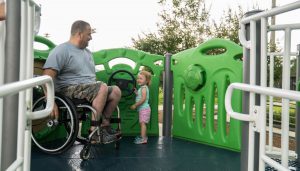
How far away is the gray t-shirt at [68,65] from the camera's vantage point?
9.43 ft

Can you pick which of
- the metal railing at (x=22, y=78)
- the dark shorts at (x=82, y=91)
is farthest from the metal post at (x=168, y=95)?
the metal railing at (x=22, y=78)

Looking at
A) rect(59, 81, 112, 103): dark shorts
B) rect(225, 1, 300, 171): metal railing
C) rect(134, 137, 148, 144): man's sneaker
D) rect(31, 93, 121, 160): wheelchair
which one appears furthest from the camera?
rect(134, 137, 148, 144): man's sneaker

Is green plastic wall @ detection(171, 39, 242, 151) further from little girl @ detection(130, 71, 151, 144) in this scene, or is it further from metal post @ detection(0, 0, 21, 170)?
metal post @ detection(0, 0, 21, 170)

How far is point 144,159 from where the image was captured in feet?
9.58

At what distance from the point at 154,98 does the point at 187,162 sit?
154 centimetres

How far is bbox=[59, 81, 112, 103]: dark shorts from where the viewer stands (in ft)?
9.48

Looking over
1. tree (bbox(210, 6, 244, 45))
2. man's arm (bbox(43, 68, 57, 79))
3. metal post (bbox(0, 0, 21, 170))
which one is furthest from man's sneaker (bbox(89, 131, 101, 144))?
tree (bbox(210, 6, 244, 45))

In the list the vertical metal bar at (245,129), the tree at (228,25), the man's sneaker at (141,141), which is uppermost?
the tree at (228,25)

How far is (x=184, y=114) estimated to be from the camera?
412 centimetres

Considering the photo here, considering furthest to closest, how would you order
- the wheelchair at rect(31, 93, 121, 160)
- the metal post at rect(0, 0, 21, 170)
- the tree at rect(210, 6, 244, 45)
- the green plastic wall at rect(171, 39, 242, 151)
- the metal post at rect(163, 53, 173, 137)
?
the tree at rect(210, 6, 244, 45), the metal post at rect(163, 53, 173, 137), the green plastic wall at rect(171, 39, 242, 151), the wheelchair at rect(31, 93, 121, 160), the metal post at rect(0, 0, 21, 170)

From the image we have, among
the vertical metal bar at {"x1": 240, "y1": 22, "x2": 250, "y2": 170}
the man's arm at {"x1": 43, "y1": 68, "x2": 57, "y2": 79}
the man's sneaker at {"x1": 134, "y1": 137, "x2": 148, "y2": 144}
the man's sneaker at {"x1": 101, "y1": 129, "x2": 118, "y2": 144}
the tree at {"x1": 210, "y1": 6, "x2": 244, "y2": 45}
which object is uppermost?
the tree at {"x1": 210, "y1": 6, "x2": 244, "y2": 45}

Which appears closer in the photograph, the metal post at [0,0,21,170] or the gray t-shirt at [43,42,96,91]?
the metal post at [0,0,21,170]

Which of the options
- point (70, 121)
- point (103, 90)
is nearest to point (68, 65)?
point (103, 90)

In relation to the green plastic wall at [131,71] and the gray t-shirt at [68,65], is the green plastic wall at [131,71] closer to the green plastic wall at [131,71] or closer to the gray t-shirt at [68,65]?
the green plastic wall at [131,71]
